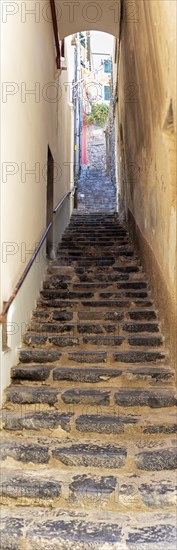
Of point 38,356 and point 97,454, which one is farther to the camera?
point 38,356

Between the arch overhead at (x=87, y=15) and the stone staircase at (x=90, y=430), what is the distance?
430 centimetres

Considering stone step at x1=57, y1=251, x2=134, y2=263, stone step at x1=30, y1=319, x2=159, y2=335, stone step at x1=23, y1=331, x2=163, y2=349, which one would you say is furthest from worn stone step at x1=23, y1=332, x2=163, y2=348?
stone step at x1=57, y1=251, x2=134, y2=263

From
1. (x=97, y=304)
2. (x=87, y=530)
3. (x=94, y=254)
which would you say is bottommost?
(x=87, y=530)

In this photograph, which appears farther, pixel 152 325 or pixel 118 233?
pixel 118 233

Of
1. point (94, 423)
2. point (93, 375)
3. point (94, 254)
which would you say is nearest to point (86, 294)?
point (94, 254)

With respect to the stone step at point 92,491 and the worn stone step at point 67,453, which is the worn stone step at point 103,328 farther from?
the stone step at point 92,491

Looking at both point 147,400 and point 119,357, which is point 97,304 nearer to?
point 119,357

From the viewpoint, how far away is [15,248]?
3381 mm

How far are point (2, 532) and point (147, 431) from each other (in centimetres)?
103

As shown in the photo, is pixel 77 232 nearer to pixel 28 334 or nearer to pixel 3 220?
pixel 28 334

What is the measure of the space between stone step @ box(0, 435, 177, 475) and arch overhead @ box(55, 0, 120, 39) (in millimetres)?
5796

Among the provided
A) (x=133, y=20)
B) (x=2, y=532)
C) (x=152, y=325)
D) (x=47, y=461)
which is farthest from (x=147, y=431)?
(x=133, y=20)

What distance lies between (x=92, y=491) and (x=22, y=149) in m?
2.63

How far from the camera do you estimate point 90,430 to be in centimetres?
269
